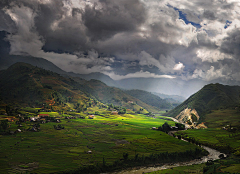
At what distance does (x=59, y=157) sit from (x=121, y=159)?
3552 centimetres

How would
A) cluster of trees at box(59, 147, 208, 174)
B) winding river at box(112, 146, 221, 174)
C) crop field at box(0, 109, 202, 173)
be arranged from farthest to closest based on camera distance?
winding river at box(112, 146, 221, 174)
cluster of trees at box(59, 147, 208, 174)
crop field at box(0, 109, 202, 173)

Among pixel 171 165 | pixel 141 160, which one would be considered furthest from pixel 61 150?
pixel 171 165

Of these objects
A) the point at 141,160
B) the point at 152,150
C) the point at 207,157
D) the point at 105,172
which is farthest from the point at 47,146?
the point at 207,157

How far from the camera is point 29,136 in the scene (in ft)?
401

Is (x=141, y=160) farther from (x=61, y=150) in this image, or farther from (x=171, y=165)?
(x=61, y=150)

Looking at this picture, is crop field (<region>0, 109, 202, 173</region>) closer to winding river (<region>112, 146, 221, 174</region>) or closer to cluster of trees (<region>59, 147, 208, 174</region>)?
cluster of trees (<region>59, 147, 208, 174</region>)

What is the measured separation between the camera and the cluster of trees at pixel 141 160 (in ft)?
260

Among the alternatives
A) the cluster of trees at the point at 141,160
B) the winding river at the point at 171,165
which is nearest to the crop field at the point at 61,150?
the cluster of trees at the point at 141,160

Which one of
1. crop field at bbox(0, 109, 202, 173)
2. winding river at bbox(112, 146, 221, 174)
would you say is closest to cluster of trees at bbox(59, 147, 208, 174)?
winding river at bbox(112, 146, 221, 174)

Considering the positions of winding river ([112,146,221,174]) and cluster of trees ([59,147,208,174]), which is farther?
winding river ([112,146,221,174])

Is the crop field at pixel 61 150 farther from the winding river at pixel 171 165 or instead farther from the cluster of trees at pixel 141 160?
the winding river at pixel 171 165

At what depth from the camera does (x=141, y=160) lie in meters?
91.9

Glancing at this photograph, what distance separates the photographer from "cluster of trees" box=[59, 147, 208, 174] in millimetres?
79188

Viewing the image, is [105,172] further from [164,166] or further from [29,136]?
[29,136]
